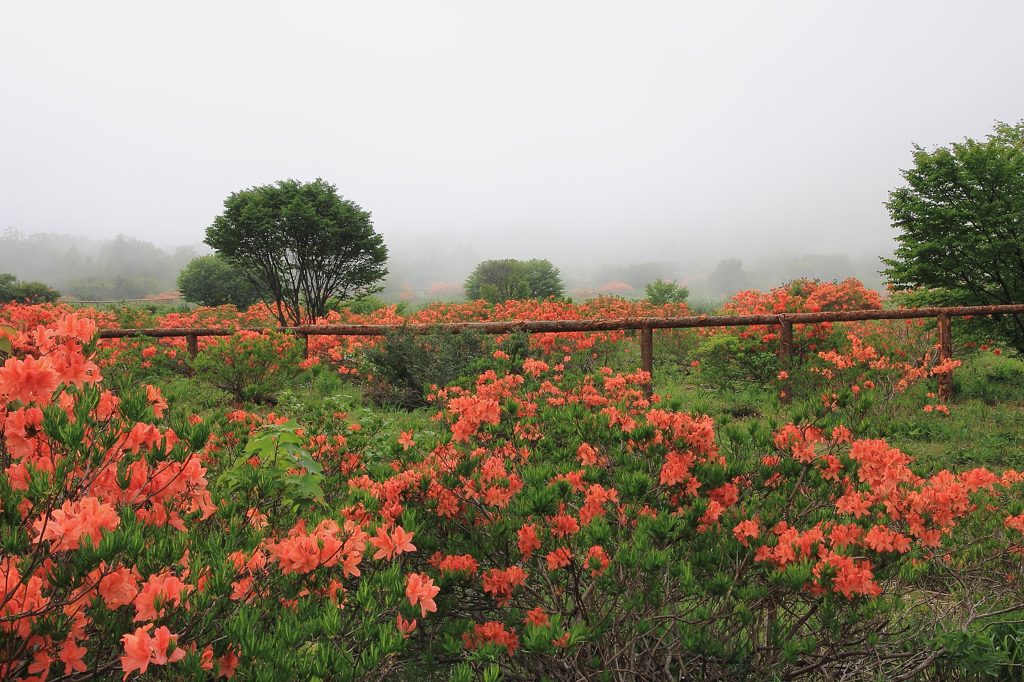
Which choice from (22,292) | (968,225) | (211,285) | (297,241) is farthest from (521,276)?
(22,292)

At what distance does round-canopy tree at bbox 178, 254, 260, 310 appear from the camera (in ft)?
93.5

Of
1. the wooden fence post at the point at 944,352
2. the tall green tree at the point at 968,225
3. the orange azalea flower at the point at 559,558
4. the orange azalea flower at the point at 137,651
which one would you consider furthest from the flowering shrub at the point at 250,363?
the tall green tree at the point at 968,225

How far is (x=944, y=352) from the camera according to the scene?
6129 millimetres

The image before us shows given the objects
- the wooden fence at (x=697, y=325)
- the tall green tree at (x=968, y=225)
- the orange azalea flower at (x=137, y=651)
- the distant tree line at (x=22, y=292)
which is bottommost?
the orange azalea flower at (x=137, y=651)

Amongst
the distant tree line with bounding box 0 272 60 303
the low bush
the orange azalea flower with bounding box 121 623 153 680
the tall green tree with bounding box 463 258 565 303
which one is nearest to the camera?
the orange azalea flower with bounding box 121 623 153 680

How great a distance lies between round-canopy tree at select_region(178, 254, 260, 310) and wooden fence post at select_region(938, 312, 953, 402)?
3011 cm

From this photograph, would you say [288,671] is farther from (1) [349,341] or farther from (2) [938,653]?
(1) [349,341]

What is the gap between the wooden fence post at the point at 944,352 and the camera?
6.09 metres

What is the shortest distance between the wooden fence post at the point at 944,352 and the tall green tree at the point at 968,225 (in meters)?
1.95

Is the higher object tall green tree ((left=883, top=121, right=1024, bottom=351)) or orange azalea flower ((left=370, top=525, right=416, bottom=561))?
tall green tree ((left=883, top=121, right=1024, bottom=351))

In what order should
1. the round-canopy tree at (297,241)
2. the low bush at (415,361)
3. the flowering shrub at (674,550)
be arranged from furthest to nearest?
the round-canopy tree at (297,241) < the low bush at (415,361) < the flowering shrub at (674,550)

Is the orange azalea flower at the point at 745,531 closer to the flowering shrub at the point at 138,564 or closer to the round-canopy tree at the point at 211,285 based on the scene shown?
the flowering shrub at the point at 138,564

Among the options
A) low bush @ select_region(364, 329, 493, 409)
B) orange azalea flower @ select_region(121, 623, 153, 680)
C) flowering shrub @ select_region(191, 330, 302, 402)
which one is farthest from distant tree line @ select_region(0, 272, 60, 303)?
orange azalea flower @ select_region(121, 623, 153, 680)

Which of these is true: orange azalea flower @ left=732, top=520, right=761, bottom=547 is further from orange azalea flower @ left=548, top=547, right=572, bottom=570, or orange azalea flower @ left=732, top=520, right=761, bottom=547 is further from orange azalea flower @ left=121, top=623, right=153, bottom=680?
orange azalea flower @ left=121, top=623, right=153, bottom=680
